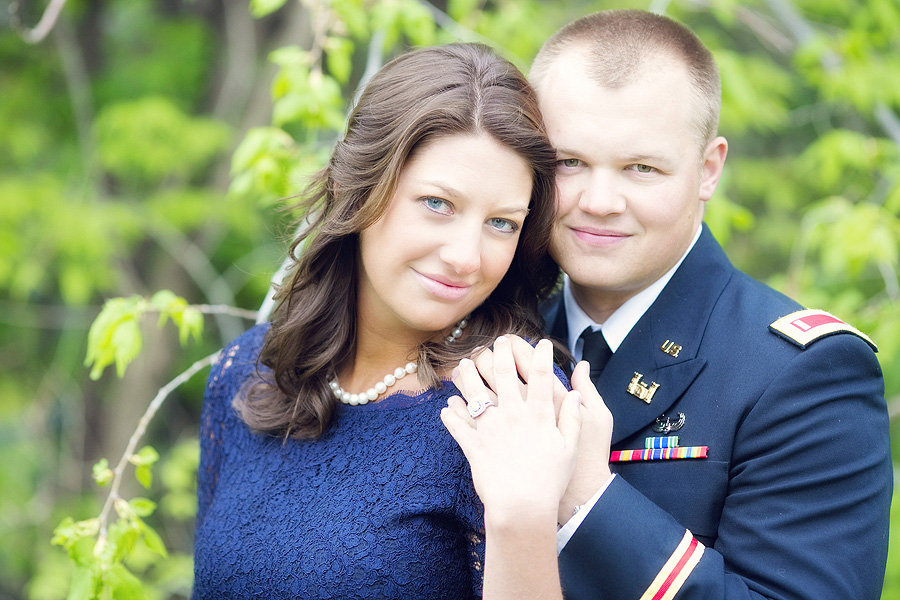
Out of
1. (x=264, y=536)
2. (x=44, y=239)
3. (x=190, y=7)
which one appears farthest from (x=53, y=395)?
(x=264, y=536)

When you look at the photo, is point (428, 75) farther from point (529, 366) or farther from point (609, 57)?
point (529, 366)

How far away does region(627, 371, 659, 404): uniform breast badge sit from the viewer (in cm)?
213

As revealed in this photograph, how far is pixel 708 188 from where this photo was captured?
239 cm

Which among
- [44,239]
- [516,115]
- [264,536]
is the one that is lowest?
[44,239]

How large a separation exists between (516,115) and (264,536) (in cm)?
115

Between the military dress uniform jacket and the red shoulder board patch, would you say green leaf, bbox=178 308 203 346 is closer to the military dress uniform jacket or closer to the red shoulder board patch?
the military dress uniform jacket

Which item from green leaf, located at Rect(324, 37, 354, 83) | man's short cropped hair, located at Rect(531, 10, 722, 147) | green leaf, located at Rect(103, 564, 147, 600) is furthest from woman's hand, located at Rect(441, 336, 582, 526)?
green leaf, located at Rect(324, 37, 354, 83)

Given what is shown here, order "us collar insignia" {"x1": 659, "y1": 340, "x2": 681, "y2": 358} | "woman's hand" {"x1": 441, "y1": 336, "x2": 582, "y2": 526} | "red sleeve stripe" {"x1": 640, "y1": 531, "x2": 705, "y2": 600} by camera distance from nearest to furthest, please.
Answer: "woman's hand" {"x1": 441, "y1": 336, "x2": 582, "y2": 526} < "red sleeve stripe" {"x1": 640, "y1": 531, "x2": 705, "y2": 600} < "us collar insignia" {"x1": 659, "y1": 340, "x2": 681, "y2": 358}

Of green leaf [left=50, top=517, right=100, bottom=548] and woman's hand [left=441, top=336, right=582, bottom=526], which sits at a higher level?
woman's hand [left=441, top=336, right=582, bottom=526]

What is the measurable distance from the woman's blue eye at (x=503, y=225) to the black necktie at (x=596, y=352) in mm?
432

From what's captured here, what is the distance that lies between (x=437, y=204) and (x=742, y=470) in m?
0.89

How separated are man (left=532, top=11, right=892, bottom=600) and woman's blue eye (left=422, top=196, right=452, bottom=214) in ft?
1.14

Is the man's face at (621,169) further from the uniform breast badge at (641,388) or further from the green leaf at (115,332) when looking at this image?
the green leaf at (115,332)

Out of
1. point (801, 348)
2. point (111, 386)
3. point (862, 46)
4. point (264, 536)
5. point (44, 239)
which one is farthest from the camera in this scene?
point (111, 386)
